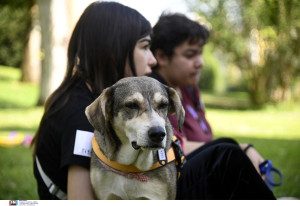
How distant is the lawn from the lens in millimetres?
4508

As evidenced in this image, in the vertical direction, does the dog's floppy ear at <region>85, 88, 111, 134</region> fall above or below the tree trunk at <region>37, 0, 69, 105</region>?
above

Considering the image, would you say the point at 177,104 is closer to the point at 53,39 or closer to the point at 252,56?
the point at 53,39

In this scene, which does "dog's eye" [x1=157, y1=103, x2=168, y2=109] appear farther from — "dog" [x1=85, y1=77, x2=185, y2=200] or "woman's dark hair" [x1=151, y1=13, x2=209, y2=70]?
"woman's dark hair" [x1=151, y1=13, x2=209, y2=70]

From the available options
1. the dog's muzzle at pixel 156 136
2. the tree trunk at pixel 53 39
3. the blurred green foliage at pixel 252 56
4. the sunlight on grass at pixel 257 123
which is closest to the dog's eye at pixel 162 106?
the dog's muzzle at pixel 156 136

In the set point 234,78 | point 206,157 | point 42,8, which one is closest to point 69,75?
point 206,157

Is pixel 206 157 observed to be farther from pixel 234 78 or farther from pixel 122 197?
pixel 234 78

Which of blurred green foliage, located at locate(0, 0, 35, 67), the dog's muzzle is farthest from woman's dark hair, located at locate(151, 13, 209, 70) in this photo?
blurred green foliage, located at locate(0, 0, 35, 67)

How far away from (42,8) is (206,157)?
7.80 metres

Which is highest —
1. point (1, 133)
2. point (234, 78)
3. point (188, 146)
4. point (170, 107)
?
point (170, 107)

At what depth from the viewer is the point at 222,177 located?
2699 mm

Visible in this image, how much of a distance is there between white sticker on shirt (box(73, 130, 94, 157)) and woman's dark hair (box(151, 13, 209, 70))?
1496 millimetres

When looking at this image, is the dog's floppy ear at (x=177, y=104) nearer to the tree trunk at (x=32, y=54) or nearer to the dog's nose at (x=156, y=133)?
the dog's nose at (x=156, y=133)

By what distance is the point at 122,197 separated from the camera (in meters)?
2.34

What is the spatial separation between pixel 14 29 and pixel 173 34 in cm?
1996
